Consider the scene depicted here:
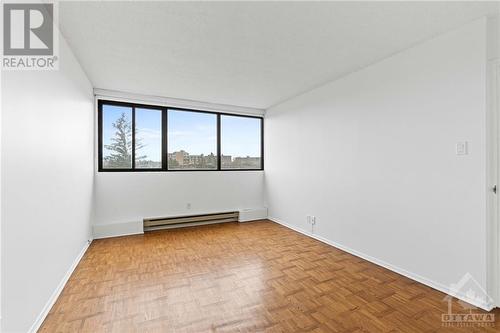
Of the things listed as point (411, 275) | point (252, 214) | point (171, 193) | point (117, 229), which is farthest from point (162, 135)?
point (411, 275)

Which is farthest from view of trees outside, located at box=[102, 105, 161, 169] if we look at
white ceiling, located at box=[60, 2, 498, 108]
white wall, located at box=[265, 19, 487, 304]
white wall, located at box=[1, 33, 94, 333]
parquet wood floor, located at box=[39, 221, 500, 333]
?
white wall, located at box=[265, 19, 487, 304]

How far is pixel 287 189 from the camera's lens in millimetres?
4758

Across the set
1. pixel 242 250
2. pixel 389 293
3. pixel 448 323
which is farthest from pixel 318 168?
pixel 448 323

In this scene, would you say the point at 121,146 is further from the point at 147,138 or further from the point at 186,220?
the point at 186,220

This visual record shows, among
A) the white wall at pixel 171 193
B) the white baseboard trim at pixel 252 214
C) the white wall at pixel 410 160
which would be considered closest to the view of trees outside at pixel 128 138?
the white wall at pixel 171 193

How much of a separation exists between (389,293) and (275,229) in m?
2.44

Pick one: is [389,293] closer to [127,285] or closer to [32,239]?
[127,285]

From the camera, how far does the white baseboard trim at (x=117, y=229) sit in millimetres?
4012

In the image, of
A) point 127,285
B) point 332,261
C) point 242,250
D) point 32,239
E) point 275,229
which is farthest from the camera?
point 275,229

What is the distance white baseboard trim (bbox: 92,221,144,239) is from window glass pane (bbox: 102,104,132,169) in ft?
3.41

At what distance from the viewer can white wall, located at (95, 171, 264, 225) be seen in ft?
13.8

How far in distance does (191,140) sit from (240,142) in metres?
1.15

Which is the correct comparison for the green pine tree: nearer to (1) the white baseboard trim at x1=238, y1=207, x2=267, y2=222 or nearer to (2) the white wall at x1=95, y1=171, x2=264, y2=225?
(2) the white wall at x1=95, y1=171, x2=264, y2=225

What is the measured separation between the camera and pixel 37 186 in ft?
5.92
